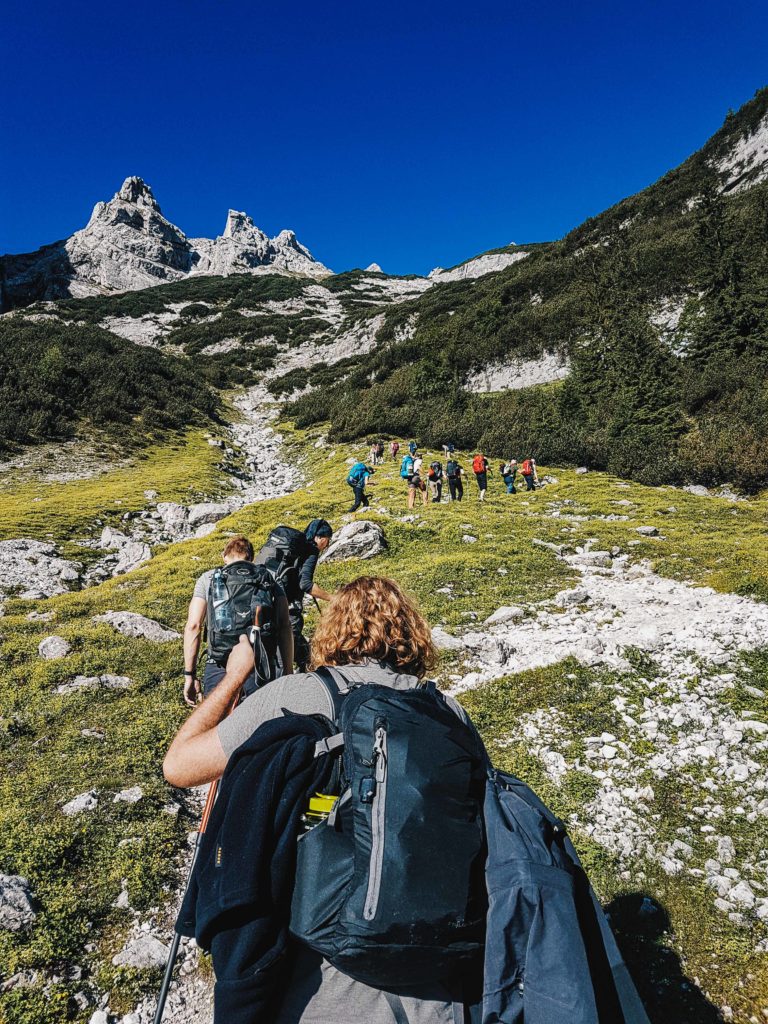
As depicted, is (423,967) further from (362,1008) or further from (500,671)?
(500,671)

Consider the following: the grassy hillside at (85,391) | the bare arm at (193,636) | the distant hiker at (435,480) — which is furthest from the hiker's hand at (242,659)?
the grassy hillside at (85,391)

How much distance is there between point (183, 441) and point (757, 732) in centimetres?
3314

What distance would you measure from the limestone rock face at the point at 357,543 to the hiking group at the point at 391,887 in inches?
457

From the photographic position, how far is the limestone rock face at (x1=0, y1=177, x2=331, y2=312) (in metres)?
104

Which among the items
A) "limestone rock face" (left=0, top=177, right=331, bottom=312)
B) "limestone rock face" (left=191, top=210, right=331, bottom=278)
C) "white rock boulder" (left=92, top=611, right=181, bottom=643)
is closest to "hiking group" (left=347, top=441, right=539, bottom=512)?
"white rock boulder" (left=92, top=611, right=181, bottom=643)

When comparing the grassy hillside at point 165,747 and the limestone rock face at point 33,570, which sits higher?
the limestone rock face at point 33,570

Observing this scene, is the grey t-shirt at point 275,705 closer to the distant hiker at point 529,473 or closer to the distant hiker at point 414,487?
the distant hiker at point 414,487

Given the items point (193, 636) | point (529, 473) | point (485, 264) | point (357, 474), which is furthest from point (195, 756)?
point (485, 264)

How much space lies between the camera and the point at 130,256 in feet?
382

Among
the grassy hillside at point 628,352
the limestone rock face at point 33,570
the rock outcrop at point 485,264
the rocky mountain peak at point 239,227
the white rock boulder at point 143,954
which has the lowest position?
the white rock boulder at point 143,954

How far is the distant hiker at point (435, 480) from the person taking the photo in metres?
20.0

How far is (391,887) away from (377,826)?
6.9 inches

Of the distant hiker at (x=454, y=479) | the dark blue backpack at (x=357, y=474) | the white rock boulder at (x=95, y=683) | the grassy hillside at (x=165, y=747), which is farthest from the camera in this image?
the distant hiker at (x=454, y=479)

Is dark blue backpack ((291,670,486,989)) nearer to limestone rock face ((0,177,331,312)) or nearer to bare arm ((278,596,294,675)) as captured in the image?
bare arm ((278,596,294,675))
